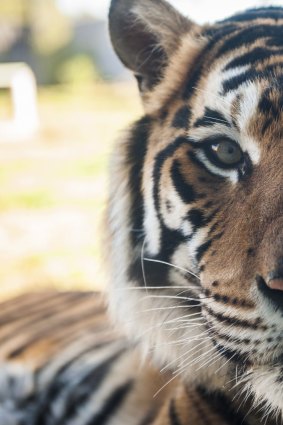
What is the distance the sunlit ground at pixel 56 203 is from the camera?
134 inches

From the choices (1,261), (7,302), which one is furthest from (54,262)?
(7,302)

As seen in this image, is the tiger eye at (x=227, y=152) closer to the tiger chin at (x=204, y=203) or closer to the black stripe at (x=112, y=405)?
the tiger chin at (x=204, y=203)

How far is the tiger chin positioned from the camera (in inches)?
47.7

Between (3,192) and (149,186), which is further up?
(149,186)

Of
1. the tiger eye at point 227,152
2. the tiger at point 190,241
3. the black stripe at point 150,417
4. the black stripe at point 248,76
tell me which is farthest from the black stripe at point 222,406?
the black stripe at point 248,76

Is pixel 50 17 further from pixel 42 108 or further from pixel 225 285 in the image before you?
pixel 225 285

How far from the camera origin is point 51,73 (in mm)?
18328

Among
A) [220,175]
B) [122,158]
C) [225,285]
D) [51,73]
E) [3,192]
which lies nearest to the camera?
[225,285]

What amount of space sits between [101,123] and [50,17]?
30.7 ft

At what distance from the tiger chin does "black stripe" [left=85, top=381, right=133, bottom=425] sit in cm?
23

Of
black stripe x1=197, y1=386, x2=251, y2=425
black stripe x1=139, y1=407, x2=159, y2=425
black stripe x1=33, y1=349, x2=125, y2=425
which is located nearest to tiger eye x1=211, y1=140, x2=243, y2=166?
black stripe x1=197, y1=386, x2=251, y2=425

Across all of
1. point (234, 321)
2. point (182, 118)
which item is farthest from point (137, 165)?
point (234, 321)

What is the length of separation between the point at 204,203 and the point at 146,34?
50 centimetres

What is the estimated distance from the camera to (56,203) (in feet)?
17.1
